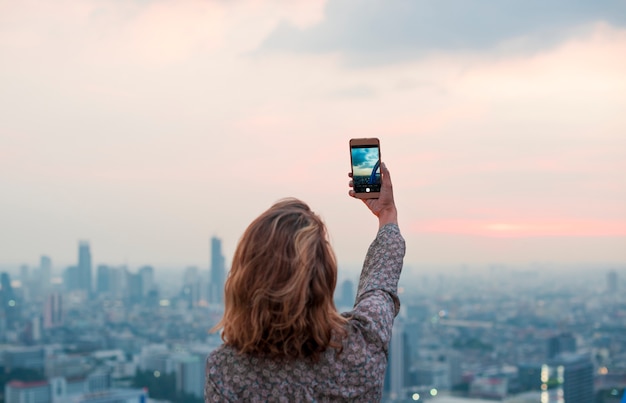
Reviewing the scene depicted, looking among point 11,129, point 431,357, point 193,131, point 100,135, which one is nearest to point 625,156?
point 431,357

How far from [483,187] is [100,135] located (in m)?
8.70

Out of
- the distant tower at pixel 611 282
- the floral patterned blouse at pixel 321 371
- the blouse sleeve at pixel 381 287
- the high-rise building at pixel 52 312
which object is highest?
the blouse sleeve at pixel 381 287

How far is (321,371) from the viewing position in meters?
0.83

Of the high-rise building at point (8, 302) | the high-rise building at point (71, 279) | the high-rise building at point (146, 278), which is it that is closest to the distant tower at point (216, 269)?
the high-rise building at point (146, 278)

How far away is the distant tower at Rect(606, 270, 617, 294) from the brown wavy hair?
20241mm

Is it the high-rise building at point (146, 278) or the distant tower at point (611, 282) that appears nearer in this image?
the distant tower at point (611, 282)

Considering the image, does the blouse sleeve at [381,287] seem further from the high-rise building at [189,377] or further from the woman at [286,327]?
the high-rise building at [189,377]

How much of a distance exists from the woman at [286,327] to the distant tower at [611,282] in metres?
20.2

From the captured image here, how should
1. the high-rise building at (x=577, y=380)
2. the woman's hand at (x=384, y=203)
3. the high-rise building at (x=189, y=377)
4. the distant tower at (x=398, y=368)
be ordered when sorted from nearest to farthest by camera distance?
the woman's hand at (x=384, y=203), the high-rise building at (x=577, y=380), the high-rise building at (x=189, y=377), the distant tower at (x=398, y=368)

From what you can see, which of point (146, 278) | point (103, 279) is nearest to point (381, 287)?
point (146, 278)

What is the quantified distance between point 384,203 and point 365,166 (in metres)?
0.07

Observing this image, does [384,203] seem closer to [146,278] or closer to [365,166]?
→ [365,166]

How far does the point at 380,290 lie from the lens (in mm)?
925

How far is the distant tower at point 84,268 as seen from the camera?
82.9 feet
